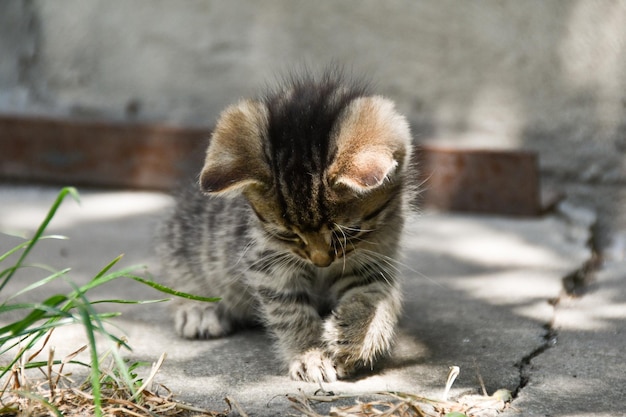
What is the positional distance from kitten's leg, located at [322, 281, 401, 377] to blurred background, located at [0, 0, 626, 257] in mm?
1957

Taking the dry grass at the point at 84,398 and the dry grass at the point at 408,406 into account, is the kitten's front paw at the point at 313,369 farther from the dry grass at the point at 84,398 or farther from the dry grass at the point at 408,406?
the dry grass at the point at 84,398

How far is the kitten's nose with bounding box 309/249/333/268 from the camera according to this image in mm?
3006

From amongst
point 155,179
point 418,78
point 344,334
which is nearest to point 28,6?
point 155,179

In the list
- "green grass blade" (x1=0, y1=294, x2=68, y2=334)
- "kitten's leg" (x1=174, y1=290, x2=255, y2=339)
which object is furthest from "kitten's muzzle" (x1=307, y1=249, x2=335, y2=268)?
"green grass blade" (x1=0, y1=294, x2=68, y2=334)

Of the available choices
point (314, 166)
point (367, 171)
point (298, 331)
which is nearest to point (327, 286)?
point (298, 331)

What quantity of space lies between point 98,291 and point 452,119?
8.67ft

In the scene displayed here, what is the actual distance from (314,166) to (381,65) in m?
2.82

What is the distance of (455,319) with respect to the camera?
3607mm

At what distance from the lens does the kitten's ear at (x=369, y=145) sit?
275cm

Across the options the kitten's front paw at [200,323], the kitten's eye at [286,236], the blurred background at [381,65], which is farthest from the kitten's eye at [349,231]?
the blurred background at [381,65]

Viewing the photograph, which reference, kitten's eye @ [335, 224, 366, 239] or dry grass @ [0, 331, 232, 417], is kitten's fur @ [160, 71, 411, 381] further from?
dry grass @ [0, 331, 232, 417]

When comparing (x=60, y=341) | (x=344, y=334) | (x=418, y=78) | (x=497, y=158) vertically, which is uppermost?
(x=418, y=78)

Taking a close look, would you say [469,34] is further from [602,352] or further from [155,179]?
[602,352]

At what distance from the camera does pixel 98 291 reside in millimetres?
A: 4004
